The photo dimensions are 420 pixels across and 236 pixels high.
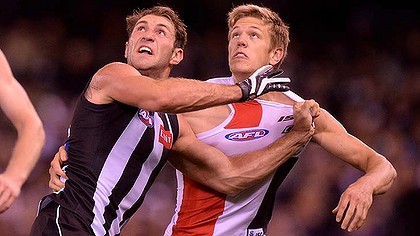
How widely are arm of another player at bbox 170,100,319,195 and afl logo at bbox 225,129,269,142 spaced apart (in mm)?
113

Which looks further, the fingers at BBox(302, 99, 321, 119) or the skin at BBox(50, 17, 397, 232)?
the skin at BBox(50, 17, 397, 232)

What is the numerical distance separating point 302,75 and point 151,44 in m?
3.85

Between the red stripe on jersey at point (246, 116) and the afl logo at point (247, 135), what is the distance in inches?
1.4

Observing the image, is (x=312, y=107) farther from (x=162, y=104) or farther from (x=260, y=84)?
(x=162, y=104)

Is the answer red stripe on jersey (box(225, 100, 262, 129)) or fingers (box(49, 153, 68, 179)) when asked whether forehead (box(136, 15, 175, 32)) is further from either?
fingers (box(49, 153, 68, 179))

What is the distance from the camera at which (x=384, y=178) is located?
4934mm

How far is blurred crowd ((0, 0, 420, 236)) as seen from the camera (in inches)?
288

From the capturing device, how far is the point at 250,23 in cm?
517

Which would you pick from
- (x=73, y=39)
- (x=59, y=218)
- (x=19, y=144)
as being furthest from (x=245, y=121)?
(x=73, y=39)

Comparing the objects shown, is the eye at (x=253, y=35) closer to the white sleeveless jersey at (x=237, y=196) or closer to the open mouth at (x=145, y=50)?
the white sleeveless jersey at (x=237, y=196)

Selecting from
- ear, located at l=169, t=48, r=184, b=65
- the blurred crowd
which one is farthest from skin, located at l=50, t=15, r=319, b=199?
the blurred crowd

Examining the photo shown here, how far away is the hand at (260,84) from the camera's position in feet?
14.1

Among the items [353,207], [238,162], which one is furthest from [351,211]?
[238,162]


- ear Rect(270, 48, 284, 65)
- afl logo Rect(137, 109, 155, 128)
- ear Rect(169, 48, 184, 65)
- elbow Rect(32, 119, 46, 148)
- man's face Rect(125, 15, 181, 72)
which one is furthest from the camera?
ear Rect(270, 48, 284, 65)
